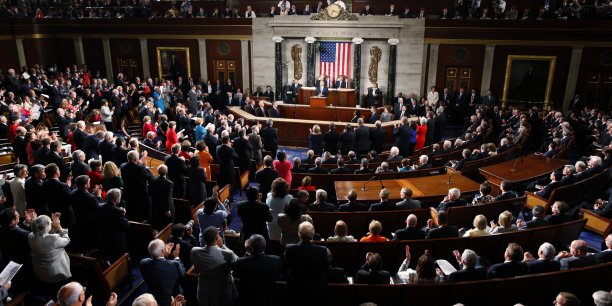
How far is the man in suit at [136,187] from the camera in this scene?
643 cm

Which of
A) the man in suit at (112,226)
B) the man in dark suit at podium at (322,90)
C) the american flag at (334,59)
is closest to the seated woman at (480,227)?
the man in suit at (112,226)

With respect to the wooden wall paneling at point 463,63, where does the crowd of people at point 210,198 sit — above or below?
below

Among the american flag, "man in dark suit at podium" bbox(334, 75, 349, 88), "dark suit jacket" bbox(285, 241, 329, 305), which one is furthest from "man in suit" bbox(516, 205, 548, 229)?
the american flag

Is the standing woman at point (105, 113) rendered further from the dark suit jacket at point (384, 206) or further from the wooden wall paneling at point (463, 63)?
the wooden wall paneling at point (463, 63)

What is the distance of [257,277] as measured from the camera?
3701mm

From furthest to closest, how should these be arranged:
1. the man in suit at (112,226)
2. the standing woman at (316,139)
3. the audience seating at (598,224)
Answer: the standing woman at (316,139), the audience seating at (598,224), the man in suit at (112,226)

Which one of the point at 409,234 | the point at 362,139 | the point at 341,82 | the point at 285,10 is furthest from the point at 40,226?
the point at 285,10

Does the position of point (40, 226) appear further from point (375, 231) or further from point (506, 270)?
point (506, 270)

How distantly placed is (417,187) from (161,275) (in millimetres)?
4724

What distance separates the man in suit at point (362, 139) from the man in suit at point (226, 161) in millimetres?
4049

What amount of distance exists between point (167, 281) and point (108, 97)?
12.2 m

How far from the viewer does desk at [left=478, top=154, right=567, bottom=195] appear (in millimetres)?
8047

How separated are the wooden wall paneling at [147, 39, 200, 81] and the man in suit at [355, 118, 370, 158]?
406 inches

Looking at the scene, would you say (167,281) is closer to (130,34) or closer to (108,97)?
(108,97)
